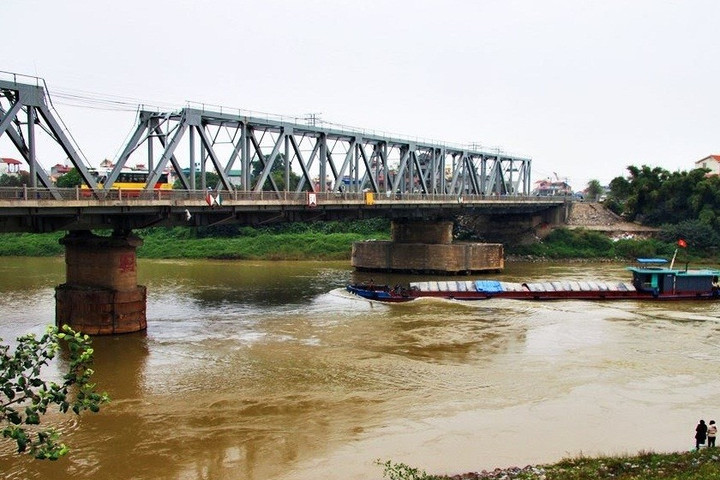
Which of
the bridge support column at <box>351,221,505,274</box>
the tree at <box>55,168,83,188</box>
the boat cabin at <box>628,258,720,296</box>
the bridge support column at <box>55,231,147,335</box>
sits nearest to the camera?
the bridge support column at <box>55,231,147,335</box>

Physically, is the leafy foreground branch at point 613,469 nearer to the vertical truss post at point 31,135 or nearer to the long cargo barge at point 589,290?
the vertical truss post at point 31,135

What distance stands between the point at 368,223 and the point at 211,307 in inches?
2128

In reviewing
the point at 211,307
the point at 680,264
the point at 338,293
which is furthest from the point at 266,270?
the point at 680,264

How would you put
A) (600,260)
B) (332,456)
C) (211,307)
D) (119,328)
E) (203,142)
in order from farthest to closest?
(600,260)
(211,307)
(203,142)
(119,328)
(332,456)

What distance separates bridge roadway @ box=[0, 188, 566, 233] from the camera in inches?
1206

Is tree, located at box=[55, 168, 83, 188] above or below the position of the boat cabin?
above

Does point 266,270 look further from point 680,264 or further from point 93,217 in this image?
point 680,264

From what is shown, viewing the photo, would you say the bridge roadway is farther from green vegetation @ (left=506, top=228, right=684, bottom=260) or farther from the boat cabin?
green vegetation @ (left=506, top=228, right=684, bottom=260)

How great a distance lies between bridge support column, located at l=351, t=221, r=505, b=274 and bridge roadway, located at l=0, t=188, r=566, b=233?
4651 millimetres

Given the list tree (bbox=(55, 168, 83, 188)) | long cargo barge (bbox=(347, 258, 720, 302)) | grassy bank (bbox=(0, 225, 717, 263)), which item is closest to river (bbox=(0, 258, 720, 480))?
long cargo barge (bbox=(347, 258, 720, 302))

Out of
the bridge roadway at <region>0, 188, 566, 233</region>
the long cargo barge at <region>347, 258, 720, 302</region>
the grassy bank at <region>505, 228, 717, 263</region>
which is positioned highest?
the bridge roadway at <region>0, 188, 566, 233</region>

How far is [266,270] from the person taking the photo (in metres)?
68.6

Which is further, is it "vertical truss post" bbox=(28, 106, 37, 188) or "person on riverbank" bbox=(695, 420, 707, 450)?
"vertical truss post" bbox=(28, 106, 37, 188)

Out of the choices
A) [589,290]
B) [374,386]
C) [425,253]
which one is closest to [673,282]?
[589,290]
